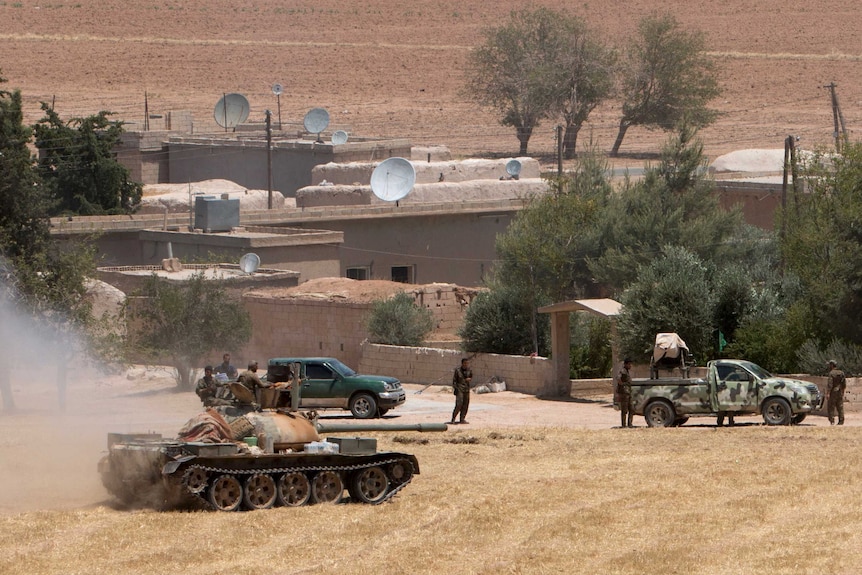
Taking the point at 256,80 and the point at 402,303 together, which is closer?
the point at 402,303

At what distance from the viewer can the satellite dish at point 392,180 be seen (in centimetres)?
5266

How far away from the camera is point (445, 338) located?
41375 mm

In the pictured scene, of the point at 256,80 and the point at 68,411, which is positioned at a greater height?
the point at 256,80

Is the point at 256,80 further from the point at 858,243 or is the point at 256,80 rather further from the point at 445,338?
the point at 858,243

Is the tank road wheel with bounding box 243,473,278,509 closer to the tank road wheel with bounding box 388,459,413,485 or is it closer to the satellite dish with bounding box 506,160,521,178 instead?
the tank road wheel with bounding box 388,459,413,485

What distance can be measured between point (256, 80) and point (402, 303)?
72402 millimetres

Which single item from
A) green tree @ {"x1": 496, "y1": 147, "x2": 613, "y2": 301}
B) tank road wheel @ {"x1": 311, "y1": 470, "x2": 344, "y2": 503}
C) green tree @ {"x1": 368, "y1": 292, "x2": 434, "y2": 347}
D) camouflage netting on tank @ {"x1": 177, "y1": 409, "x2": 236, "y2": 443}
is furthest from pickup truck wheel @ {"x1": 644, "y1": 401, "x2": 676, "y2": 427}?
green tree @ {"x1": 368, "y1": 292, "x2": 434, "y2": 347}

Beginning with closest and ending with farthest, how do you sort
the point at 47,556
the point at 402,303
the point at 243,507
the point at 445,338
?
the point at 47,556 → the point at 243,507 → the point at 402,303 → the point at 445,338

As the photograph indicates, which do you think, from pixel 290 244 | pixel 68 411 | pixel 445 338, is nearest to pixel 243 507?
pixel 68 411

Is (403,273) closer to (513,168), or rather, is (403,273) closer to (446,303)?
(513,168)

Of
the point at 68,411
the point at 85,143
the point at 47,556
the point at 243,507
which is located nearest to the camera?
the point at 47,556

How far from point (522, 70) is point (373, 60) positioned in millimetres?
22678

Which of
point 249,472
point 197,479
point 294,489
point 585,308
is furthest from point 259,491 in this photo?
point 585,308

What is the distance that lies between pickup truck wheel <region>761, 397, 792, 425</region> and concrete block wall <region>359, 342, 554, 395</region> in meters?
7.39
